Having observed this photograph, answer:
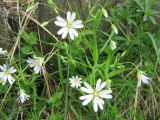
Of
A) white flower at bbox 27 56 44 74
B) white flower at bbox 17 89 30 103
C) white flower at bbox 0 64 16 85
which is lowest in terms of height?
white flower at bbox 17 89 30 103

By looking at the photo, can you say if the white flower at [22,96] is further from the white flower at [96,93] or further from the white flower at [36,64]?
the white flower at [96,93]

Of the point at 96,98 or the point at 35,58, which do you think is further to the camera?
the point at 35,58

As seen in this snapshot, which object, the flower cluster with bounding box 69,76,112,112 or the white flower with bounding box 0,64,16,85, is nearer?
the flower cluster with bounding box 69,76,112,112

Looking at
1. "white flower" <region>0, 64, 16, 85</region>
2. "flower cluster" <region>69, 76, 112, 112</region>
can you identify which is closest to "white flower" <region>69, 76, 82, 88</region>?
"flower cluster" <region>69, 76, 112, 112</region>

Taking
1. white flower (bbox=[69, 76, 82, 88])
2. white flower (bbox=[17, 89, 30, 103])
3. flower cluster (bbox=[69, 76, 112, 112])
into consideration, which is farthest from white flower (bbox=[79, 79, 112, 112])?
white flower (bbox=[17, 89, 30, 103])

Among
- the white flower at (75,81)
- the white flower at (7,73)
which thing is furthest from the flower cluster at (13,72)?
the white flower at (75,81)

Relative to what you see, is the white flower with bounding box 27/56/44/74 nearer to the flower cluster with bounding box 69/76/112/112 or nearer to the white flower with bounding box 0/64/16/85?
the white flower with bounding box 0/64/16/85

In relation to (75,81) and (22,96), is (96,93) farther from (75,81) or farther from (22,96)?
(22,96)

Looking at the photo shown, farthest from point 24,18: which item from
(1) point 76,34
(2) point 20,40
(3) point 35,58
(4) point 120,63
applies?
(4) point 120,63

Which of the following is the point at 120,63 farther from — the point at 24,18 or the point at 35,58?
the point at 24,18

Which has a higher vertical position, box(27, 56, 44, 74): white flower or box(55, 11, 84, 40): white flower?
box(55, 11, 84, 40): white flower

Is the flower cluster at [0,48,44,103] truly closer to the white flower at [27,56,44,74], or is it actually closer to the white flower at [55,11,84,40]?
the white flower at [27,56,44,74]
